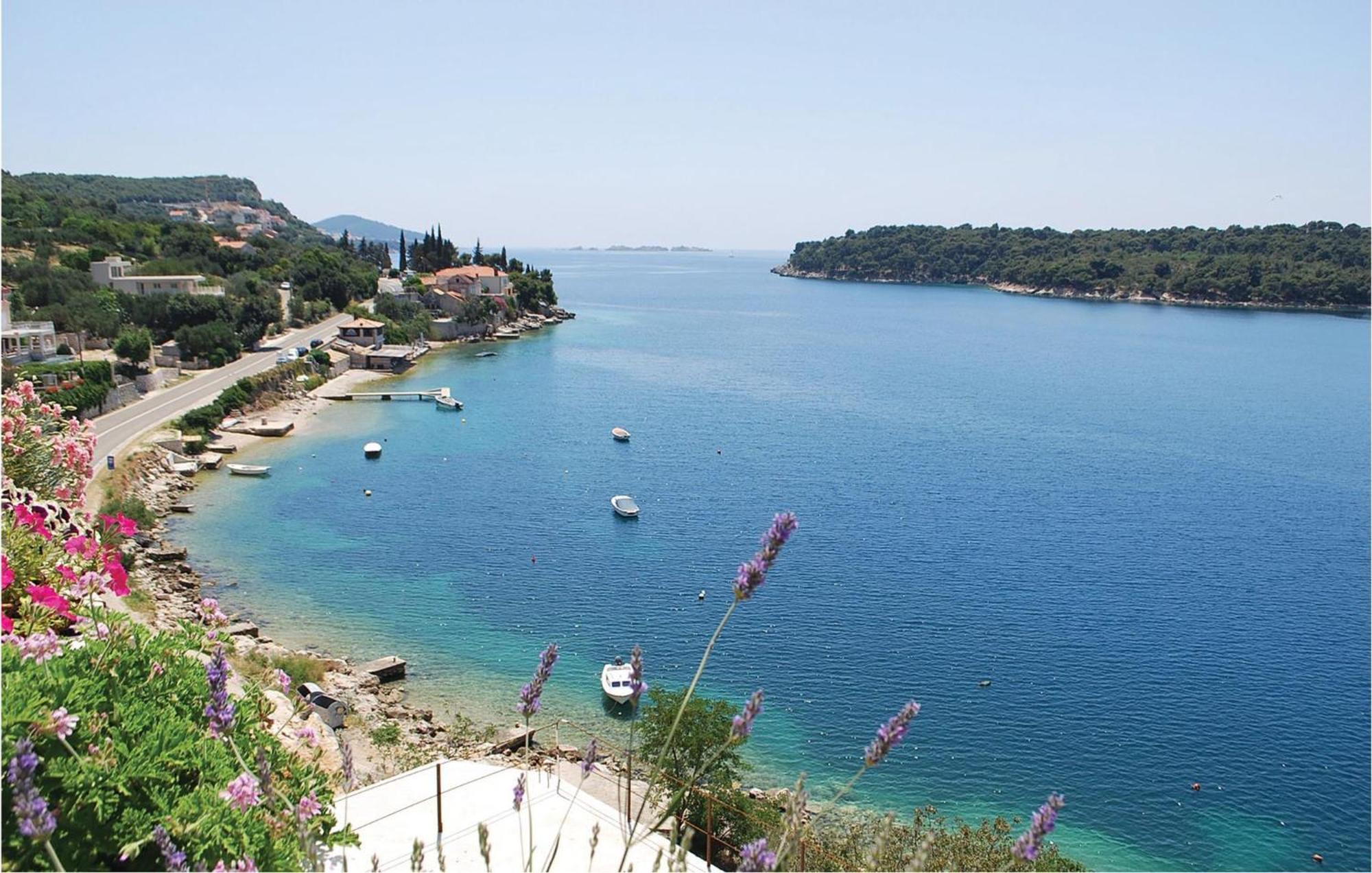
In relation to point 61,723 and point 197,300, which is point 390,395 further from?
point 61,723

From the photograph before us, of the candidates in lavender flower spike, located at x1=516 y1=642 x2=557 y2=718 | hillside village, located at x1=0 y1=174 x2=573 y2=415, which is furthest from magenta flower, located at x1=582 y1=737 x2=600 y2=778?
hillside village, located at x1=0 y1=174 x2=573 y2=415

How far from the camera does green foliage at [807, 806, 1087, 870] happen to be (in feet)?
40.9

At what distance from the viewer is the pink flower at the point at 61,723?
14.9 feet

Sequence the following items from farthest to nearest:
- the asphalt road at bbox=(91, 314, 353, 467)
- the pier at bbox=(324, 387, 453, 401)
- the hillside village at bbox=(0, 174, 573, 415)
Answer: the pier at bbox=(324, 387, 453, 401), the hillside village at bbox=(0, 174, 573, 415), the asphalt road at bbox=(91, 314, 353, 467)

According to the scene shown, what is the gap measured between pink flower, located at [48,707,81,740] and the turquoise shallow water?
15125mm

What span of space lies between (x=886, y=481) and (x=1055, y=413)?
64.5 ft

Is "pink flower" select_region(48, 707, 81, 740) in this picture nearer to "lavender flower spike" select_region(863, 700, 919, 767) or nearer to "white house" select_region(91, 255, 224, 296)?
"lavender flower spike" select_region(863, 700, 919, 767)

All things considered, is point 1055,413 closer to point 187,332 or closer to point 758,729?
point 758,729

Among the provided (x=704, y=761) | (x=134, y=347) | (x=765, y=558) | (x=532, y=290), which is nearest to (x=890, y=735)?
(x=765, y=558)

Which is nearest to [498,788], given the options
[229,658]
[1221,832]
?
[229,658]

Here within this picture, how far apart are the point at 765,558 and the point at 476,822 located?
22.4ft

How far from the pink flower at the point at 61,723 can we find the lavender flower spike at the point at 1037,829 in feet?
14.5

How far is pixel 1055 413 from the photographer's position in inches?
2041

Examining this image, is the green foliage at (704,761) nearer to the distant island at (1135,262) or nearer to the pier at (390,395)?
the pier at (390,395)
